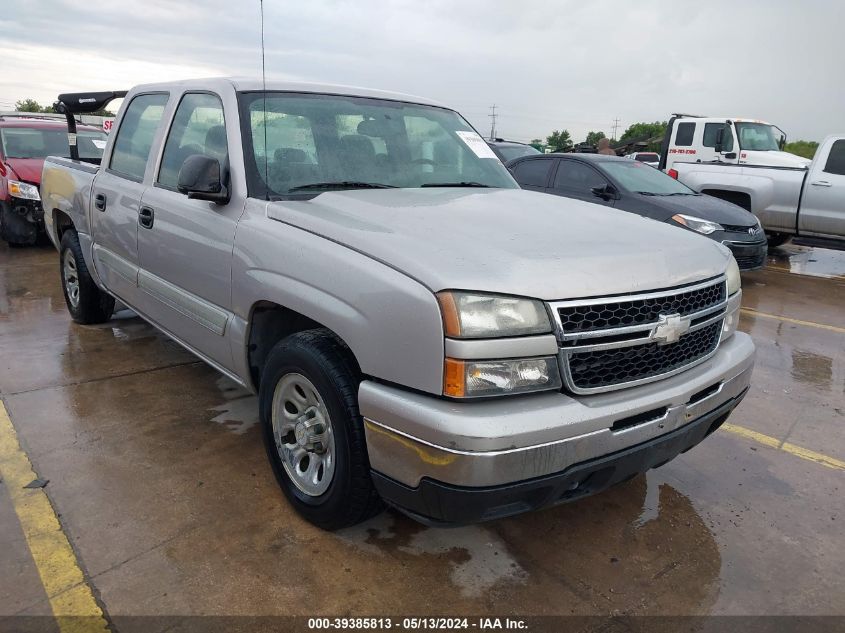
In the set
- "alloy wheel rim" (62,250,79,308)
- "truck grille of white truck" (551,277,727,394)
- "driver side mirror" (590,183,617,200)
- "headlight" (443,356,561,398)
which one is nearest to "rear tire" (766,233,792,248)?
"driver side mirror" (590,183,617,200)

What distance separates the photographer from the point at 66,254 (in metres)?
5.49

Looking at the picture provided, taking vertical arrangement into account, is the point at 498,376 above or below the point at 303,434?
above

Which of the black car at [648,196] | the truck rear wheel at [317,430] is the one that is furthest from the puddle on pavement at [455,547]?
the black car at [648,196]

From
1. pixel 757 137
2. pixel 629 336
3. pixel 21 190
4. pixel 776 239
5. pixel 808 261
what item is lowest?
pixel 808 261

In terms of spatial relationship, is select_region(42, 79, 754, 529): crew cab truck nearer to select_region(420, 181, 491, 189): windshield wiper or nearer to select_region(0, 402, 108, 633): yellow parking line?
select_region(420, 181, 491, 189): windshield wiper

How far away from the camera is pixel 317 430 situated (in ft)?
8.77

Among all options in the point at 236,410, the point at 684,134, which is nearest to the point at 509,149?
the point at 684,134

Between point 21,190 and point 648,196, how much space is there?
26.9 ft

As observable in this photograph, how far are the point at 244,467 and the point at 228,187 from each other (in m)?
1.38

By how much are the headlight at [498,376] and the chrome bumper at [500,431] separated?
4cm

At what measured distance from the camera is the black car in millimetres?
7625

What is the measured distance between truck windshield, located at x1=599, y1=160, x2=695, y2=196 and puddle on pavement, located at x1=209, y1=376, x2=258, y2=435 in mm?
5533

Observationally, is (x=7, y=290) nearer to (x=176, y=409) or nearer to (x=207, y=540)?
(x=176, y=409)

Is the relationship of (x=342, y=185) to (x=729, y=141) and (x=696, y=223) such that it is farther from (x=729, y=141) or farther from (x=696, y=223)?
(x=729, y=141)
